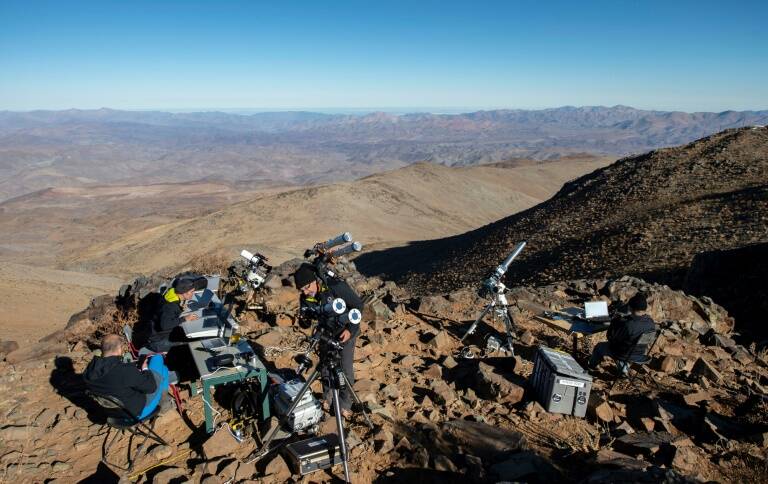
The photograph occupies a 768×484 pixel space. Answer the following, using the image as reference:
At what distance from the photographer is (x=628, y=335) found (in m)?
6.25

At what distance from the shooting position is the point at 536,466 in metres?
4.09

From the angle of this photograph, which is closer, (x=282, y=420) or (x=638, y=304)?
(x=282, y=420)

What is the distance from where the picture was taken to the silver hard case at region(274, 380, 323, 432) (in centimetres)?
493

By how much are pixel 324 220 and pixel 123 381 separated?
4138 centimetres

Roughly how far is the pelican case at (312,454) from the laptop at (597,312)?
4657 millimetres

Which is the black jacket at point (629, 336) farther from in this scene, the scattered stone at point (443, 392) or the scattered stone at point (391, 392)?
the scattered stone at point (391, 392)

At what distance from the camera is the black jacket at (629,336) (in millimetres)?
6233

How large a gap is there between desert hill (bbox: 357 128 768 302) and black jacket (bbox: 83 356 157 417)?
15.5 metres

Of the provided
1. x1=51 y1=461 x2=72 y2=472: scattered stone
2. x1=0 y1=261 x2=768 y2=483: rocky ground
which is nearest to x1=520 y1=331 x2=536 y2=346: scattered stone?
x1=0 y1=261 x2=768 y2=483: rocky ground

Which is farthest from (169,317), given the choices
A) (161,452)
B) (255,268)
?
(161,452)

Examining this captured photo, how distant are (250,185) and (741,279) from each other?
144 meters

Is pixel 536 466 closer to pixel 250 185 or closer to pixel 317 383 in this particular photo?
pixel 317 383

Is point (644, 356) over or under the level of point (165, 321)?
under

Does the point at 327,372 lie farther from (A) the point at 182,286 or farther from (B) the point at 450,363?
(A) the point at 182,286
